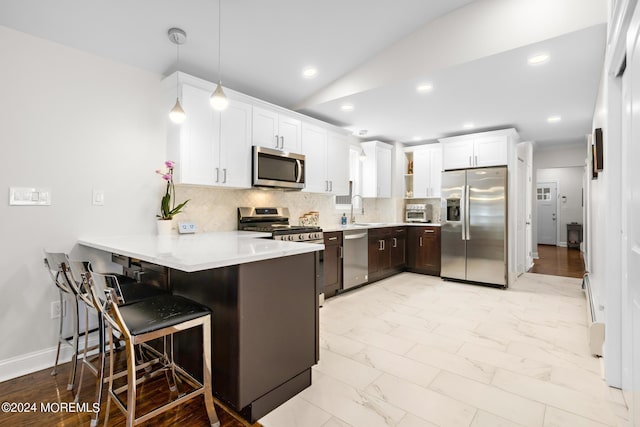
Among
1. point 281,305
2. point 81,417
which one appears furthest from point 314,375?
point 81,417

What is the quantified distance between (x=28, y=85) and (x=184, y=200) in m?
1.40

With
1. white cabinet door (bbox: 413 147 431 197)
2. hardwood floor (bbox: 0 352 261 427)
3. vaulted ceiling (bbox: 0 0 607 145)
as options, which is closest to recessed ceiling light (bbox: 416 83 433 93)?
vaulted ceiling (bbox: 0 0 607 145)

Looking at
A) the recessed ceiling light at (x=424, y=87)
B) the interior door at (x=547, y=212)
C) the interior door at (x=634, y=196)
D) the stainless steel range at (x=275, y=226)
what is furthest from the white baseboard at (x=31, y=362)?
the interior door at (x=547, y=212)

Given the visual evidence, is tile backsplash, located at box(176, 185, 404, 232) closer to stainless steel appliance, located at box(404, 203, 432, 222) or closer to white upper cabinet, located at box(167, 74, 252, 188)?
white upper cabinet, located at box(167, 74, 252, 188)

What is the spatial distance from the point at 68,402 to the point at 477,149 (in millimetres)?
5389

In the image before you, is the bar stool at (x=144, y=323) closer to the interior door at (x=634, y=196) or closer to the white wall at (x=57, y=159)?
the white wall at (x=57, y=159)

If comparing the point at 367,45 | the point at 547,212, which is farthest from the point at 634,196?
the point at 547,212

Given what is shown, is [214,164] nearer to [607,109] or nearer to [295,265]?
[295,265]

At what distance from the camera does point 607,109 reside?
2.00 m

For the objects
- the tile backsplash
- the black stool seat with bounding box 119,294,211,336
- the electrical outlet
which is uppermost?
the tile backsplash

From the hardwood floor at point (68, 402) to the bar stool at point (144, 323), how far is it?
0.14m

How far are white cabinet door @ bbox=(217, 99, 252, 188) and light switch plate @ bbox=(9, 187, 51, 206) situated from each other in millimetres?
1302

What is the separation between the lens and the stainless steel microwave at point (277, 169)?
336 centimetres

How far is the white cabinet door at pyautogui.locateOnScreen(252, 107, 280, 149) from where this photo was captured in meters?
3.43
